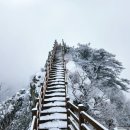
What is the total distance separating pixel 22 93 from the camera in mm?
40062

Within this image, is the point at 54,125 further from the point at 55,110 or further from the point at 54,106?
the point at 54,106

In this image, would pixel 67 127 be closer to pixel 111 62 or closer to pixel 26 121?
pixel 26 121

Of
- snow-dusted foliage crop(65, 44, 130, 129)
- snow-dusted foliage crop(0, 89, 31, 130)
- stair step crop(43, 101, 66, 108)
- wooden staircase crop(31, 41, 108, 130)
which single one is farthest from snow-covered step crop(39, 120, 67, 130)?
snow-dusted foliage crop(0, 89, 31, 130)

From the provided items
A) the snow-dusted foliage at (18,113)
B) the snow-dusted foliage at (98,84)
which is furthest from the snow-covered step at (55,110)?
the snow-dusted foliage at (18,113)

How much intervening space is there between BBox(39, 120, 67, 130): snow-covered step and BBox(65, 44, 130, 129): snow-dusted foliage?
38.1 ft

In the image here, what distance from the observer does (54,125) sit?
42.5 ft

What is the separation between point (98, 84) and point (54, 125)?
2123 cm

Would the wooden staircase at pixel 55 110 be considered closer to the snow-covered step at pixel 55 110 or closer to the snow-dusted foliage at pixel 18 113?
the snow-covered step at pixel 55 110

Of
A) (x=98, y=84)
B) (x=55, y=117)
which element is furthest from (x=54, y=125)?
(x=98, y=84)

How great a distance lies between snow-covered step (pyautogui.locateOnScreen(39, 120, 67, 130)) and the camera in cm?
1262

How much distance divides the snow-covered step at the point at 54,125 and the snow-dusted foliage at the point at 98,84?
1160cm

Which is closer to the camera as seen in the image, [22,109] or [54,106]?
[54,106]

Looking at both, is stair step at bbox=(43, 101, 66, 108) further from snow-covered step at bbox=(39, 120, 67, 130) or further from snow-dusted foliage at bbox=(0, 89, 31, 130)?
→ snow-dusted foliage at bbox=(0, 89, 31, 130)

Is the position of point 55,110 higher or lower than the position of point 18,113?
higher
